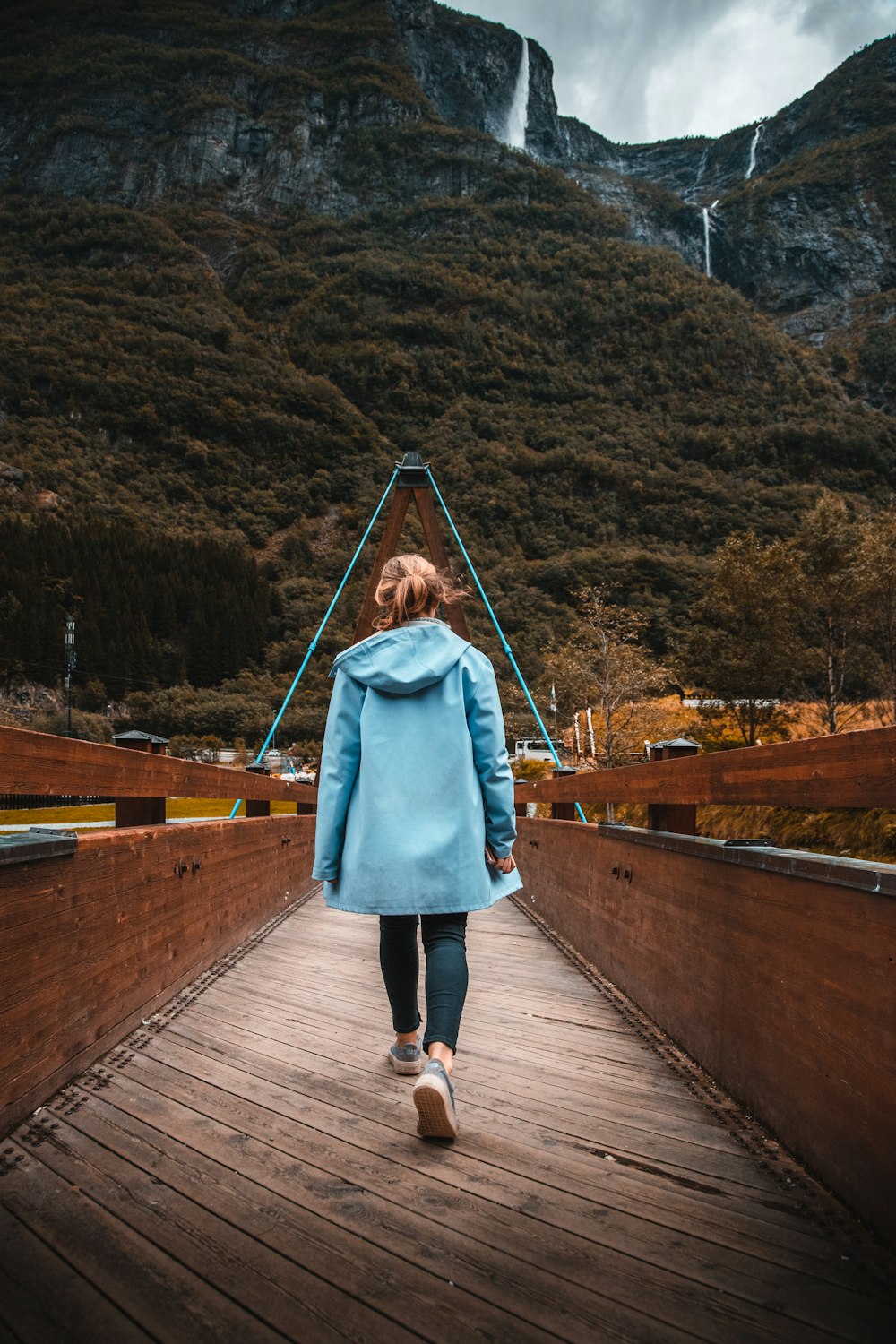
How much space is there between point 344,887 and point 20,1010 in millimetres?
808

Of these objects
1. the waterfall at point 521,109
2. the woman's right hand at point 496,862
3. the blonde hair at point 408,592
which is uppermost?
the waterfall at point 521,109

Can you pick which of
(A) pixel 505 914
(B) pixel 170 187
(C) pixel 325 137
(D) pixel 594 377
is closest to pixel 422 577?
(A) pixel 505 914

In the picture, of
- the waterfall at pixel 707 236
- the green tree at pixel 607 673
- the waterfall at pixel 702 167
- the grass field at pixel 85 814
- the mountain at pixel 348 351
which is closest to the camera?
the grass field at pixel 85 814

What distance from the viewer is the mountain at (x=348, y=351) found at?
7006 cm

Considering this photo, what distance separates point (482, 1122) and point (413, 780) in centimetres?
87

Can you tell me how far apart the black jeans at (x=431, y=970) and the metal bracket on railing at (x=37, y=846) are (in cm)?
84

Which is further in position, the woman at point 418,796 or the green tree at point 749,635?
the green tree at point 749,635

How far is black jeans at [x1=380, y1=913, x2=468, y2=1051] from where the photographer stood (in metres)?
2.21

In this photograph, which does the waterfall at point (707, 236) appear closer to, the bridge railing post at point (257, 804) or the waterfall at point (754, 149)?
the waterfall at point (754, 149)

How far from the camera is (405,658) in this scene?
2354 mm

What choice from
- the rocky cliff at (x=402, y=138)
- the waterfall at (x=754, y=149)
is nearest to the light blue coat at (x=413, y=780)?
the rocky cliff at (x=402, y=138)

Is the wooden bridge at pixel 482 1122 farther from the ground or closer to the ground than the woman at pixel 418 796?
closer to the ground

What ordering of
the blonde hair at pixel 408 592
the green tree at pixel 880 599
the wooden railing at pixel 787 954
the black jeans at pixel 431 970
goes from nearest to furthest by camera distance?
1. the wooden railing at pixel 787 954
2. the black jeans at pixel 431 970
3. the blonde hair at pixel 408 592
4. the green tree at pixel 880 599

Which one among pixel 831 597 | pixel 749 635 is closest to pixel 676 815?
pixel 831 597
